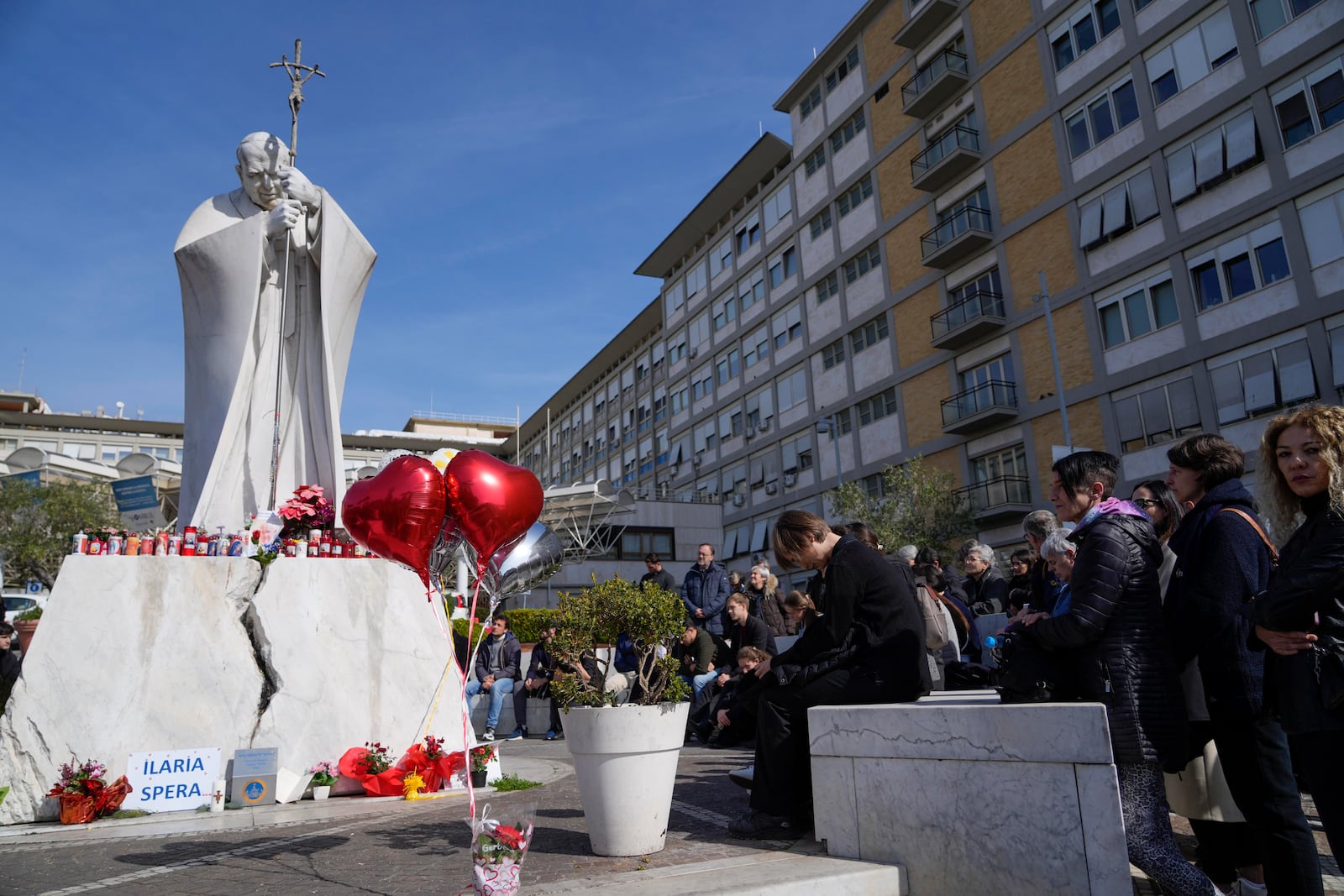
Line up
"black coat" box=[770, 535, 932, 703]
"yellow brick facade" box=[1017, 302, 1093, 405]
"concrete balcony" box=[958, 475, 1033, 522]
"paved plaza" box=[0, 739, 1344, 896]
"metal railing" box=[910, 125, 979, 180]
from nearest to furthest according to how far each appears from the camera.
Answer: "paved plaza" box=[0, 739, 1344, 896] < "black coat" box=[770, 535, 932, 703] < "yellow brick facade" box=[1017, 302, 1093, 405] < "concrete balcony" box=[958, 475, 1033, 522] < "metal railing" box=[910, 125, 979, 180]

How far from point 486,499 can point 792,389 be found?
3603cm

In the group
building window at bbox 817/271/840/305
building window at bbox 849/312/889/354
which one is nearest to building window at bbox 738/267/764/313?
building window at bbox 817/271/840/305

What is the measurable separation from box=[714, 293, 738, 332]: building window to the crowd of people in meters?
40.6

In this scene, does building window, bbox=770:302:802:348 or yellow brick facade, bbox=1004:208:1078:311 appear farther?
building window, bbox=770:302:802:348

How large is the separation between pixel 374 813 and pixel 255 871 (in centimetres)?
168

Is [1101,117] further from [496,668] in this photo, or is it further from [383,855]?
[383,855]

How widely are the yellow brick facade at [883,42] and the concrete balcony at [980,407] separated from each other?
1304 centimetres

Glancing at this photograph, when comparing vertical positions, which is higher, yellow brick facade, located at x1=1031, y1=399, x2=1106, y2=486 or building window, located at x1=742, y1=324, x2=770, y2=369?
building window, located at x1=742, y1=324, x2=770, y2=369

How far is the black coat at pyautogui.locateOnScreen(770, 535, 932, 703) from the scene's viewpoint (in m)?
4.50

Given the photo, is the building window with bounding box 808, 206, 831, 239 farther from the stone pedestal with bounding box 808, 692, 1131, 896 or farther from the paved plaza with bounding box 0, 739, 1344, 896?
the stone pedestal with bounding box 808, 692, 1131, 896

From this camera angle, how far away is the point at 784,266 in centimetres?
4109

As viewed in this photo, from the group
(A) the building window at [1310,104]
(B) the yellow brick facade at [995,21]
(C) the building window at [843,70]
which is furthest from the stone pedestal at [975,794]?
(C) the building window at [843,70]

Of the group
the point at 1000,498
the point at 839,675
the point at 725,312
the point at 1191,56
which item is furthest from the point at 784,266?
the point at 839,675

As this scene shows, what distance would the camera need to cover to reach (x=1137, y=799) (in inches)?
136
